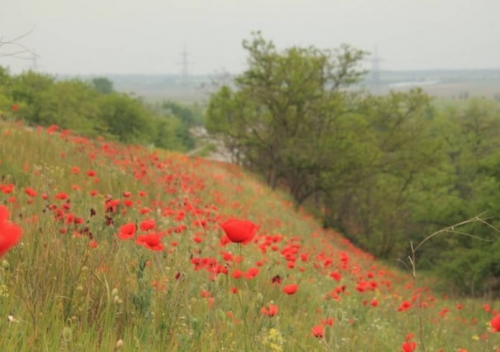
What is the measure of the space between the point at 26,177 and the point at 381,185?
88.4 ft

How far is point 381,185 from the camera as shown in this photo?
31.4 m

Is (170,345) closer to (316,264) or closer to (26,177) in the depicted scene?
(26,177)

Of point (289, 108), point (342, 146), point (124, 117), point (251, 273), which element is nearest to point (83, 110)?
point (124, 117)

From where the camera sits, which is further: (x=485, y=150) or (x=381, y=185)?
(x=485, y=150)

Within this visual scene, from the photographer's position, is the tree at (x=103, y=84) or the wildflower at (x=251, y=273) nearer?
the wildflower at (x=251, y=273)

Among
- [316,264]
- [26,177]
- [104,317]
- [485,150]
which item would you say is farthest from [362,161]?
[104,317]

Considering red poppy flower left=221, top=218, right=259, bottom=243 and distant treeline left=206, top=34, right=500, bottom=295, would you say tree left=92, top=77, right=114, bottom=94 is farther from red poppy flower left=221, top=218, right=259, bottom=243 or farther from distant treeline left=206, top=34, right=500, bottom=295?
red poppy flower left=221, top=218, right=259, bottom=243

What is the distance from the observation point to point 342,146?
27109mm

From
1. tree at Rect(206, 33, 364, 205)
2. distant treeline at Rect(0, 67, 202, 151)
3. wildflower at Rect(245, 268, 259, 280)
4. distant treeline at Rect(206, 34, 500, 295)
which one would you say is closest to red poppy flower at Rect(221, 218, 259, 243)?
wildflower at Rect(245, 268, 259, 280)

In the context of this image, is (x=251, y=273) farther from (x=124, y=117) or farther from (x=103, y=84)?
(x=103, y=84)

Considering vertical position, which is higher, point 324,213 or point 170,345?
point 170,345

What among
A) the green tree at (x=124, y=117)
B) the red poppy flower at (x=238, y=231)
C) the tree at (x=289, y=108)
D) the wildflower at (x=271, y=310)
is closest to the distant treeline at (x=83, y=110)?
the green tree at (x=124, y=117)

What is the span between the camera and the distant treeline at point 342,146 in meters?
27.1

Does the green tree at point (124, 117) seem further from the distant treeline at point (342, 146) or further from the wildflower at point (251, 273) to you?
the wildflower at point (251, 273)
